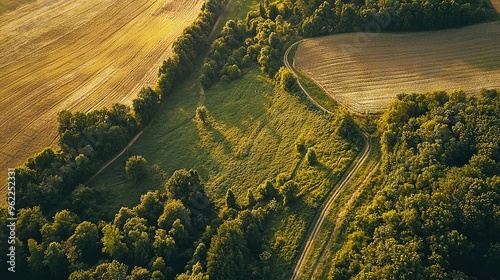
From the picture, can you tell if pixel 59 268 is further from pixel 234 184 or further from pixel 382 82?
pixel 382 82

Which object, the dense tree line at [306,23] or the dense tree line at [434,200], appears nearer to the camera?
the dense tree line at [434,200]

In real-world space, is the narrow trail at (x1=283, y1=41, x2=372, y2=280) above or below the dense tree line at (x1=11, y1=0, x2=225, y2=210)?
below

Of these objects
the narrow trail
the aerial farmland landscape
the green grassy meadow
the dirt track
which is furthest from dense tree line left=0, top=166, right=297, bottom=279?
the dirt track

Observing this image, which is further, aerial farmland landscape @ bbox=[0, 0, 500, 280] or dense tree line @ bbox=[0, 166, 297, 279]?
dense tree line @ bbox=[0, 166, 297, 279]

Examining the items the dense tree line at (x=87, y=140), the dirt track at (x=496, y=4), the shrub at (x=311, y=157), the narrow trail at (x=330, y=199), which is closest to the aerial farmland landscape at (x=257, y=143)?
the narrow trail at (x=330, y=199)

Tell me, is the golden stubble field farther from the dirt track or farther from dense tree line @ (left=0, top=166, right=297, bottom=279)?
the dirt track

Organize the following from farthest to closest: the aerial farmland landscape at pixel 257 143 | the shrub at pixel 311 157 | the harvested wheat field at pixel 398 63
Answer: the harvested wheat field at pixel 398 63 < the shrub at pixel 311 157 < the aerial farmland landscape at pixel 257 143

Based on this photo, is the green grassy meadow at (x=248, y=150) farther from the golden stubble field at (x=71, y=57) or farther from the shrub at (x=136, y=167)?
the golden stubble field at (x=71, y=57)
